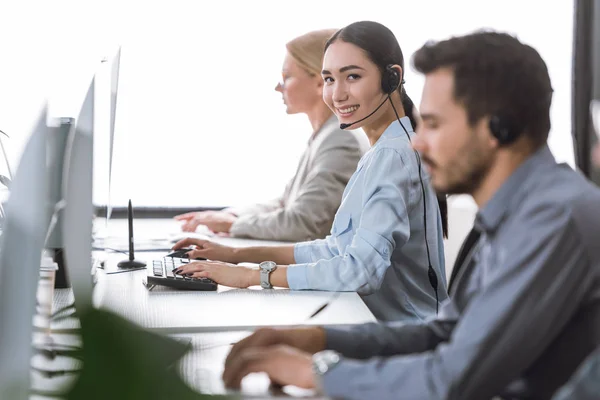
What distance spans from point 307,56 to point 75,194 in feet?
6.51

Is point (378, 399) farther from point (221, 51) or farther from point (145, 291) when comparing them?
point (221, 51)

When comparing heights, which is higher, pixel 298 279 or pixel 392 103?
pixel 392 103

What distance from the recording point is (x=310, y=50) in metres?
2.49

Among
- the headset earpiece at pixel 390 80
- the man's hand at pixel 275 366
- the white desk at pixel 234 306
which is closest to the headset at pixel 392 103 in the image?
the headset earpiece at pixel 390 80

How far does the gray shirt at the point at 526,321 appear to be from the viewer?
2.73 feet

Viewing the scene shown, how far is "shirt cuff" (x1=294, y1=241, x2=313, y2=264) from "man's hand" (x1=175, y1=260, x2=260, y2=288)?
11.1 inches

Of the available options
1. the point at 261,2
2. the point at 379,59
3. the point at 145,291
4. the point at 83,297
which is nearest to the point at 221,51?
the point at 261,2

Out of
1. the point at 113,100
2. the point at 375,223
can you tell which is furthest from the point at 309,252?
the point at 113,100

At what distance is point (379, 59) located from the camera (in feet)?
5.78

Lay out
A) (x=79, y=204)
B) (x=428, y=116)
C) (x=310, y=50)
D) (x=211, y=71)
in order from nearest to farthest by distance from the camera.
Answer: (x=79, y=204), (x=428, y=116), (x=310, y=50), (x=211, y=71)

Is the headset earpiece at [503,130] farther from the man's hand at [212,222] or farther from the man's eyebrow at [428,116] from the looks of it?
the man's hand at [212,222]

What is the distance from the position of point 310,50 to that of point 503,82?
62.5 inches

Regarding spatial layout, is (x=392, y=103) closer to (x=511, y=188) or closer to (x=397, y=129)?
(x=397, y=129)

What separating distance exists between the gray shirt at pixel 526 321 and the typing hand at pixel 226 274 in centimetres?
75
